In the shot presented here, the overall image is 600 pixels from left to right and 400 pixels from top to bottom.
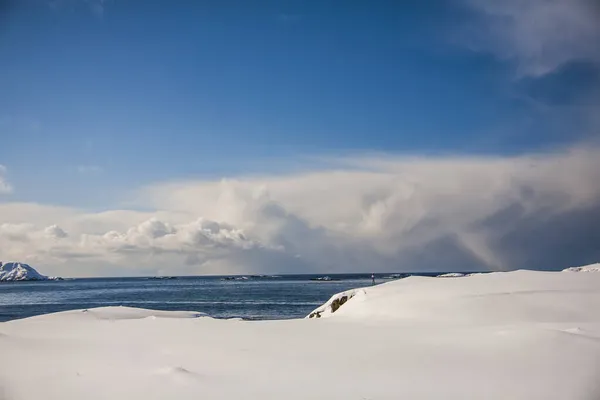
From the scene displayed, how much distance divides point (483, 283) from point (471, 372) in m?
8.29

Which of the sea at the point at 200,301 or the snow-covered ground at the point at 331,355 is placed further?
the sea at the point at 200,301

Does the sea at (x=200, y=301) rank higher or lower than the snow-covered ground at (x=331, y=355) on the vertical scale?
lower

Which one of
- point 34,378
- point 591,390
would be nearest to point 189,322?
point 34,378

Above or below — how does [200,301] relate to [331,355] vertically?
below

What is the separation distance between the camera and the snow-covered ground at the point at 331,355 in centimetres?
594

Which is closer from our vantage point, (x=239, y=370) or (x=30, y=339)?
(x=239, y=370)

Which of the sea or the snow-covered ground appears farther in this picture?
the sea

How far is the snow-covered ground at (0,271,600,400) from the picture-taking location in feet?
19.5

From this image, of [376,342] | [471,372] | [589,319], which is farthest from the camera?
[589,319]

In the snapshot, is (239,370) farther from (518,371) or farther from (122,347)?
(518,371)

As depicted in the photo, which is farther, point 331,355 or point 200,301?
point 200,301

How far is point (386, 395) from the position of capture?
5.67 meters

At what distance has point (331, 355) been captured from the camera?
746 cm

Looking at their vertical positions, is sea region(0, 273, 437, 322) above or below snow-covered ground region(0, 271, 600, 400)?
below
